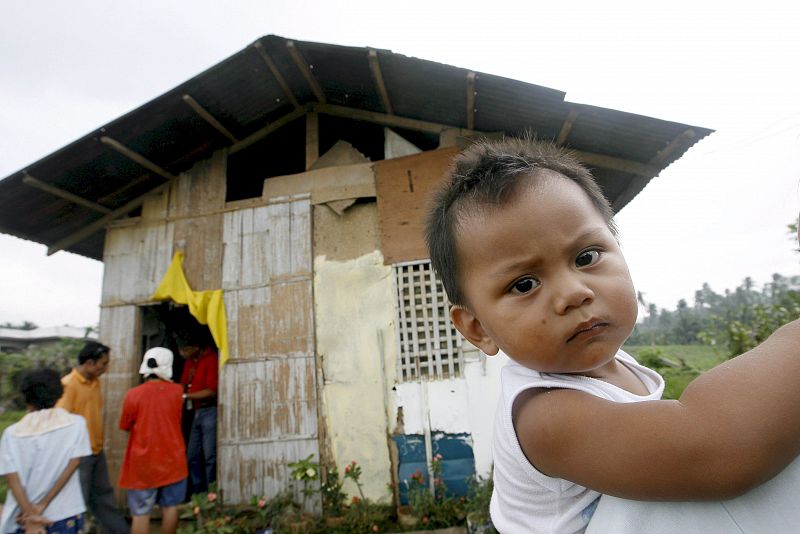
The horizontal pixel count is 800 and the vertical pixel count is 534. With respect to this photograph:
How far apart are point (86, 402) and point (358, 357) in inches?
121

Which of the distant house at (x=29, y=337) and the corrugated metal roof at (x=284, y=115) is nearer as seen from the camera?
the corrugated metal roof at (x=284, y=115)

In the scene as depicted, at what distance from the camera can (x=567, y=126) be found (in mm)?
4766

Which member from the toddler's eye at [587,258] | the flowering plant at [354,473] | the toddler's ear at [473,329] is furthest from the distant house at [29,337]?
the toddler's eye at [587,258]

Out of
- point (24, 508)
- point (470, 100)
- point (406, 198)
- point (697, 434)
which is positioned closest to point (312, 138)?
point (406, 198)

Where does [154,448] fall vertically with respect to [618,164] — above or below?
Answer: below

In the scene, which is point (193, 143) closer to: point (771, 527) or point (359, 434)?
point (359, 434)

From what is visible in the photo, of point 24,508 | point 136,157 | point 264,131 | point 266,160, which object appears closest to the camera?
point 24,508

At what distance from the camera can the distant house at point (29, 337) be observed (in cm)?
2350

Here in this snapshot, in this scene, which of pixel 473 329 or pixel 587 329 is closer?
pixel 587 329

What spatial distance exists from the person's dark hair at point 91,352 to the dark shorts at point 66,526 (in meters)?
1.75

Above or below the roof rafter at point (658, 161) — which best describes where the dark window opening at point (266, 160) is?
above

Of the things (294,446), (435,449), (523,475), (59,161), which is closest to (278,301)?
(294,446)

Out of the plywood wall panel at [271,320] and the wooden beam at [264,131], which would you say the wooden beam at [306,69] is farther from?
the plywood wall panel at [271,320]

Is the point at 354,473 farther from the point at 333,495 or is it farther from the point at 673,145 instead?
the point at 673,145
